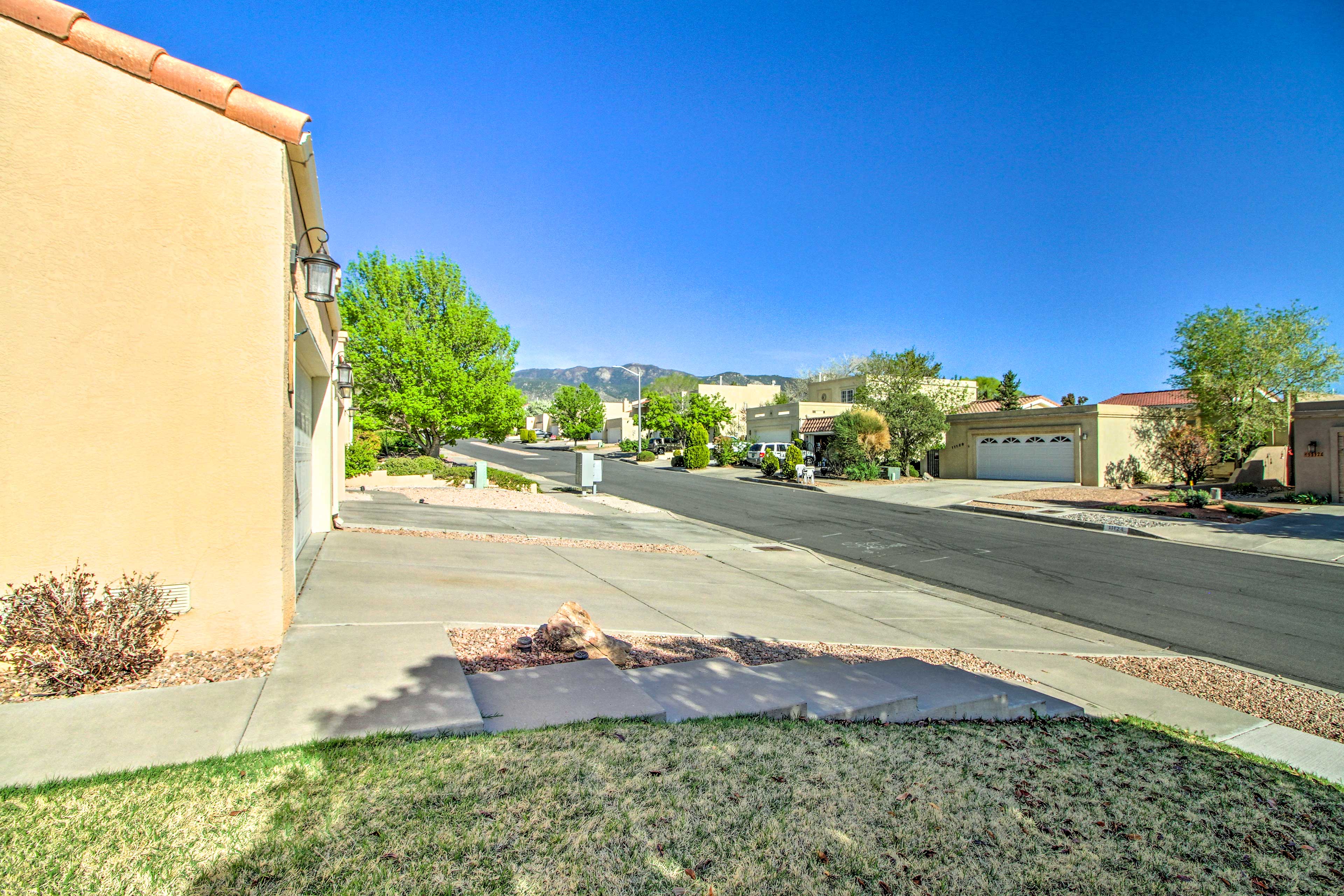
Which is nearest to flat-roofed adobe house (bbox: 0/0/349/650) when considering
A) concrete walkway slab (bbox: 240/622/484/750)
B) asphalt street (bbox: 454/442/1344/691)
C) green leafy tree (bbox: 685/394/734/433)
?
concrete walkway slab (bbox: 240/622/484/750)

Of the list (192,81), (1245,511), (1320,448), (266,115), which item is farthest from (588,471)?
(1320,448)

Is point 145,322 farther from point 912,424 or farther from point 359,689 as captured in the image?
point 912,424

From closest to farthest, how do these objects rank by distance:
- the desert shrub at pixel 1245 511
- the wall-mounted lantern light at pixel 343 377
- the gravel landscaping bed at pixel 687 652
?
the gravel landscaping bed at pixel 687 652 < the wall-mounted lantern light at pixel 343 377 < the desert shrub at pixel 1245 511

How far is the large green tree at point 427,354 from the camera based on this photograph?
1003 inches

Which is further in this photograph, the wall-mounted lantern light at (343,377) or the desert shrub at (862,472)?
the desert shrub at (862,472)

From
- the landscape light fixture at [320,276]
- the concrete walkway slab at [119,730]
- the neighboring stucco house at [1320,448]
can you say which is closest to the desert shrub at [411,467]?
the landscape light fixture at [320,276]

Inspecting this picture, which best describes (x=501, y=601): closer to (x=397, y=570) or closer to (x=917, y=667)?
(x=397, y=570)

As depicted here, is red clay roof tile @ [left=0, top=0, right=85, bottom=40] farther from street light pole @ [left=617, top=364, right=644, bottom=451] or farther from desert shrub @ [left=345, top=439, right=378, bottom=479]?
street light pole @ [left=617, top=364, right=644, bottom=451]

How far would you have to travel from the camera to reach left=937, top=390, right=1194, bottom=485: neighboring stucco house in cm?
2903

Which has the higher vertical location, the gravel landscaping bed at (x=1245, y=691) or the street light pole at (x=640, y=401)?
the street light pole at (x=640, y=401)

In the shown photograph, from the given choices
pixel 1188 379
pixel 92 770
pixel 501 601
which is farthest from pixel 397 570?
pixel 1188 379

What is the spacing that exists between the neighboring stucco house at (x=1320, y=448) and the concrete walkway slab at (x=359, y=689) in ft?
92.2

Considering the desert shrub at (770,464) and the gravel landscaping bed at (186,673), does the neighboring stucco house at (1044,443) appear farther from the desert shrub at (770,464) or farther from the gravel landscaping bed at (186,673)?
the gravel landscaping bed at (186,673)

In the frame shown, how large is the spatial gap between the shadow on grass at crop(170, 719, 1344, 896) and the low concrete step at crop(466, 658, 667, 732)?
21 cm
